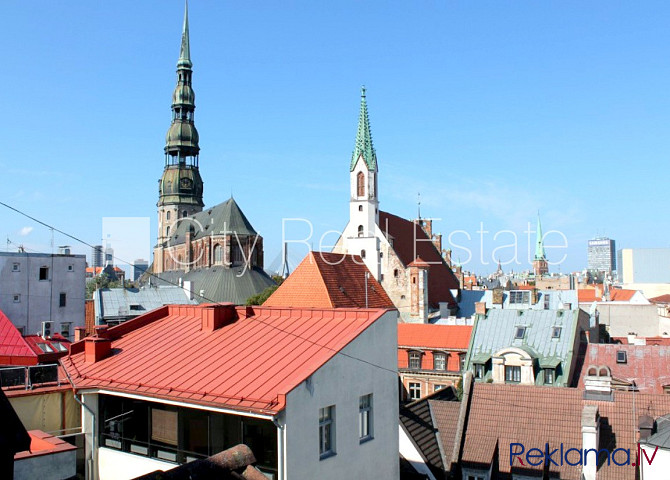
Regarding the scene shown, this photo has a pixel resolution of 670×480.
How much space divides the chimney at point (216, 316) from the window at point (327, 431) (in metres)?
3.91

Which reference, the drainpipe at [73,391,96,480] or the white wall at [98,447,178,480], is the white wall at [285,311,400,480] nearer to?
the white wall at [98,447,178,480]

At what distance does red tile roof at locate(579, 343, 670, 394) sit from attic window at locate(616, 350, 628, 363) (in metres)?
0.08

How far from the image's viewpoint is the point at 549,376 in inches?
1123

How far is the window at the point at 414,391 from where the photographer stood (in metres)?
33.6

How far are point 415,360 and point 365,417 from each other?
884 inches

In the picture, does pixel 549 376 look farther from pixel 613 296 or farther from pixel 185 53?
pixel 185 53

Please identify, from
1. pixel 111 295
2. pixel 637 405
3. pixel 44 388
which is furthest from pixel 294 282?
pixel 111 295

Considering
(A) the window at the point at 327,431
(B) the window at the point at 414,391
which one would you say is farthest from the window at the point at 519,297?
(A) the window at the point at 327,431

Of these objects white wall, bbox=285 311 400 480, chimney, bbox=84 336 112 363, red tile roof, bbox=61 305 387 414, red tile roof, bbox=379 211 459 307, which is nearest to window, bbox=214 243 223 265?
red tile roof, bbox=379 211 459 307

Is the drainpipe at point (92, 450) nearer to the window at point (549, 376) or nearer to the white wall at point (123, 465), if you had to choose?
the white wall at point (123, 465)

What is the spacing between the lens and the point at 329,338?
479 inches

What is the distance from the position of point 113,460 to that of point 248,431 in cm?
353

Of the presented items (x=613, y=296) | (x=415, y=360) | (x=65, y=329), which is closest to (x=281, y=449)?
(x=415, y=360)

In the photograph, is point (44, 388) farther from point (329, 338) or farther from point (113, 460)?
point (329, 338)
